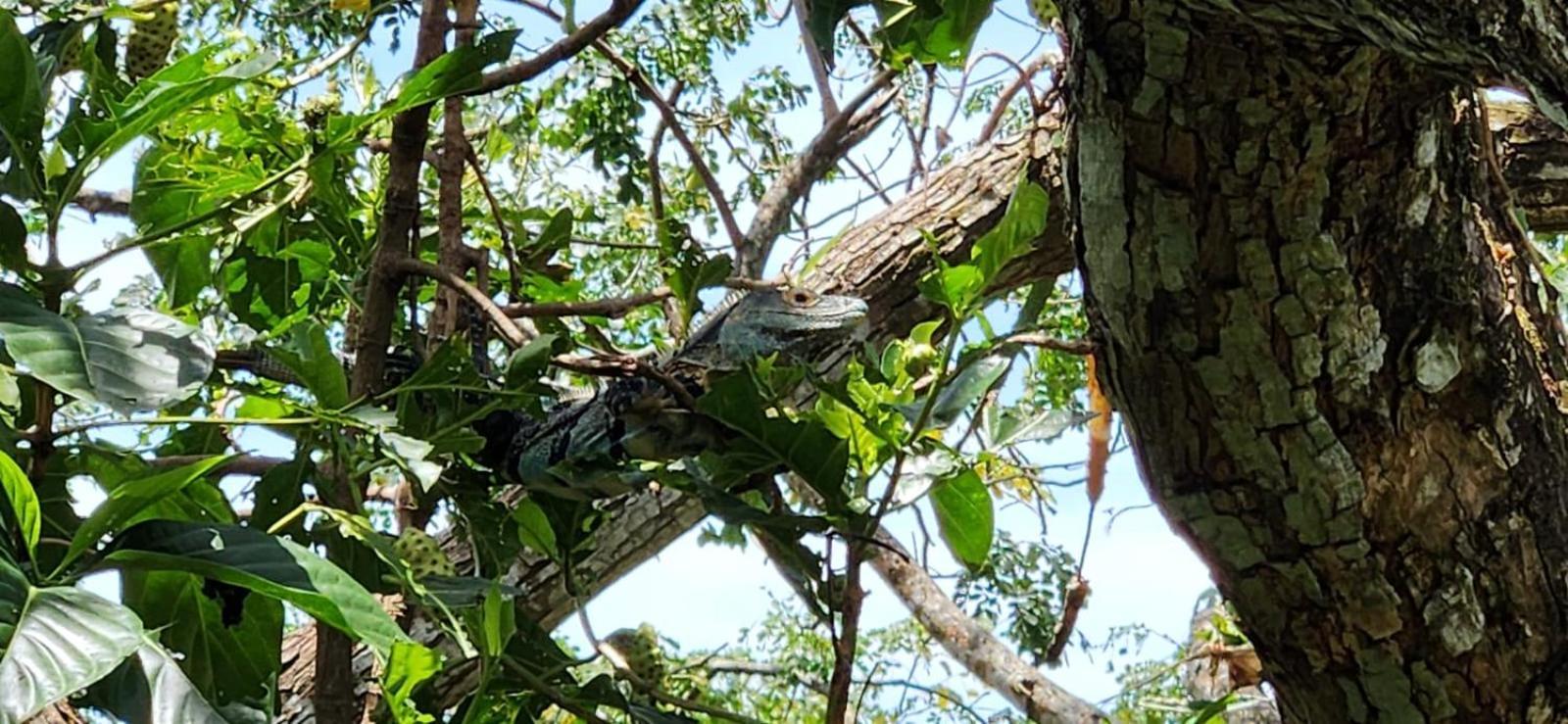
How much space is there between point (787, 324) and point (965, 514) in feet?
1.18

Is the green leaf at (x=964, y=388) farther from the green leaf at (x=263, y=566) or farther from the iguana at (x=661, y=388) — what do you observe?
the green leaf at (x=263, y=566)

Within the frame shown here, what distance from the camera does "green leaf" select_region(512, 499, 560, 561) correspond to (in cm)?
100

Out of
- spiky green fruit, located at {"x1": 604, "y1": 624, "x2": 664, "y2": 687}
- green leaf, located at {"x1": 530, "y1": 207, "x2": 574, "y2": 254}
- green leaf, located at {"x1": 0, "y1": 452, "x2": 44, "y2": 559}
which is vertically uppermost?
green leaf, located at {"x1": 530, "y1": 207, "x2": 574, "y2": 254}

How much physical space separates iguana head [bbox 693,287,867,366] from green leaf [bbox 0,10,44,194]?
594mm

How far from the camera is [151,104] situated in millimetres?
717

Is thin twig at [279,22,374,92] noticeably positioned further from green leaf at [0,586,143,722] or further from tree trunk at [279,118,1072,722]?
tree trunk at [279,118,1072,722]

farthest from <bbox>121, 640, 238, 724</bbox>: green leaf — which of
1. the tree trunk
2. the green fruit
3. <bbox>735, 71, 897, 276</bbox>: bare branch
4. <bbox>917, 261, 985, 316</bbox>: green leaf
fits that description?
<bbox>735, 71, 897, 276</bbox>: bare branch

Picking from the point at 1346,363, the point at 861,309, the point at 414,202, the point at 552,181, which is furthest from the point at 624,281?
the point at 1346,363

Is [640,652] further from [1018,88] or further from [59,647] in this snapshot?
[1018,88]

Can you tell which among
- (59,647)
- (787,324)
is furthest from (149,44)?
(59,647)

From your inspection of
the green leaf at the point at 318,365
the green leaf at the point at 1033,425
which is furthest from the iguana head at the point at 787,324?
the green leaf at the point at 318,365

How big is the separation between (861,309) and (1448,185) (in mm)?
494

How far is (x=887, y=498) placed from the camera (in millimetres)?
834

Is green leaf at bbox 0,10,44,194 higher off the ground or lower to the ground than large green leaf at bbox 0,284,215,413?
higher
